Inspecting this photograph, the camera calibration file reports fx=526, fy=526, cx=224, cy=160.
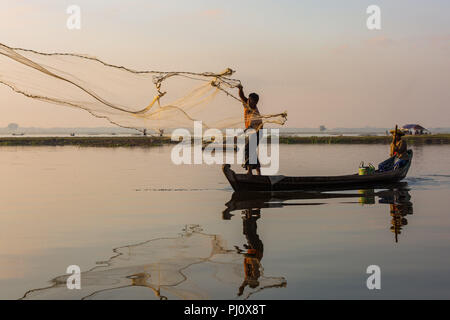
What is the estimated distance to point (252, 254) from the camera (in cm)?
1063

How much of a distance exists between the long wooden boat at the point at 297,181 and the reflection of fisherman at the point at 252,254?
4.97m

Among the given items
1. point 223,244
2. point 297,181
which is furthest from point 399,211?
point 223,244

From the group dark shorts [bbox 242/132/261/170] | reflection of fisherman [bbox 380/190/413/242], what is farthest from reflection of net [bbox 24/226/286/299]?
dark shorts [bbox 242/132/261/170]

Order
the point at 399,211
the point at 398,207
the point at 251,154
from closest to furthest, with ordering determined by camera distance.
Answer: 1. the point at 399,211
2. the point at 398,207
3. the point at 251,154

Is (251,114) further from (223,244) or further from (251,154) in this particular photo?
(223,244)

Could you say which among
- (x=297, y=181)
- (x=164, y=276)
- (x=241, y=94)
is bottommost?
(x=164, y=276)

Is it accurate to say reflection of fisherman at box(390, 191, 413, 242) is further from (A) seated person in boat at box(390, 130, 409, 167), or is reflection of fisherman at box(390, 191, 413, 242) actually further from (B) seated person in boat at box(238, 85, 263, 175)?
(B) seated person in boat at box(238, 85, 263, 175)

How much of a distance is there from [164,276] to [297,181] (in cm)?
1319

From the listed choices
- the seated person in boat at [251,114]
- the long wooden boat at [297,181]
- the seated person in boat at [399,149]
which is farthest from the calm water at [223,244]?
the seated person in boat at [399,149]
